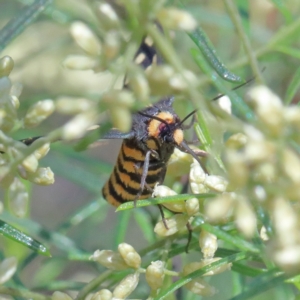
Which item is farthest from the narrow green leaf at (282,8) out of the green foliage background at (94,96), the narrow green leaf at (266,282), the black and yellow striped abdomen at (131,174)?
the narrow green leaf at (266,282)

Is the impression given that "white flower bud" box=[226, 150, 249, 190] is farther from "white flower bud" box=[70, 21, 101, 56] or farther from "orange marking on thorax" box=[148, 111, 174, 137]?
"orange marking on thorax" box=[148, 111, 174, 137]

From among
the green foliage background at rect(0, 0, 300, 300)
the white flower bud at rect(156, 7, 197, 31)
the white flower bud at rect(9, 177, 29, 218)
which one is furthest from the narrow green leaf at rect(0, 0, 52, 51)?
the white flower bud at rect(156, 7, 197, 31)

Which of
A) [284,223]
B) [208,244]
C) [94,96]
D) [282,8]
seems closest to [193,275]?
[208,244]

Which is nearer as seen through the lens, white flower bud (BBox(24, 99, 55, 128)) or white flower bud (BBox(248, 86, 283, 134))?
white flower bud (BBox(248, 86, 283, 134))

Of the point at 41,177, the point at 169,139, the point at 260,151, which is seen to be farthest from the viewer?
the point at 169,139

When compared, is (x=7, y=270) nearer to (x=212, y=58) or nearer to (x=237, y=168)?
(x=237, y=168)

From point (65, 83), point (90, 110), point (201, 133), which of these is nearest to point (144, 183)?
point (201, 133)

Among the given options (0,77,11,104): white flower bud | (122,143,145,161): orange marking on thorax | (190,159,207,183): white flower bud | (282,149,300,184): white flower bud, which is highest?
(122,143,145,161): orange marking on thorax
